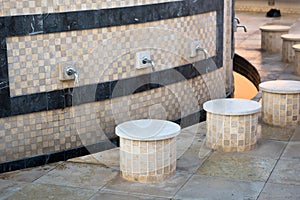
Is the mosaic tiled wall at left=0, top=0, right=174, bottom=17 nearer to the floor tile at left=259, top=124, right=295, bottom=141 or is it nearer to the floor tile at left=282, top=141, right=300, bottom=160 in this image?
the floor tile at left=259, top=124, right=295, bottom=141

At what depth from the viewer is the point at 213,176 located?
Answer: 286 inches

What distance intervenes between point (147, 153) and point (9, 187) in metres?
1.46

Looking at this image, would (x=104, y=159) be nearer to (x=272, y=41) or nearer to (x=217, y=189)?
(x=217, y=189)

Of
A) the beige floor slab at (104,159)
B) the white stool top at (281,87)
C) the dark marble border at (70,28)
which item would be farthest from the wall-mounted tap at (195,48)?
the beige floor slab at (104,159)

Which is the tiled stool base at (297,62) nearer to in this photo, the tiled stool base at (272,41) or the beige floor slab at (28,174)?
the tiled stool base at (272,41)

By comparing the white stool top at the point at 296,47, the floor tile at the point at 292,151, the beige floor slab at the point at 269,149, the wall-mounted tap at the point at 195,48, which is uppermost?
the wall-mounted tap at the point at 195,48

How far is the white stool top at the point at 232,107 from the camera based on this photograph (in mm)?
7938

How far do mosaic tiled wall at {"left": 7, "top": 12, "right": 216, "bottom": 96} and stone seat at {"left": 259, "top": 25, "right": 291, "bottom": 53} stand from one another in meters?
5.15

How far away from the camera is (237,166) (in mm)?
7566

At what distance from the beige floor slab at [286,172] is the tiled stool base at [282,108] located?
1.43m

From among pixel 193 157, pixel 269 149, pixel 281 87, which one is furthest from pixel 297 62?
pixel 193 157

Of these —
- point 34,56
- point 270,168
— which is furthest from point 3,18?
point 270,168

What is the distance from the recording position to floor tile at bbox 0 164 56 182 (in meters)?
7.32

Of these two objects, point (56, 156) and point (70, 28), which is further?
point (56, 156)
